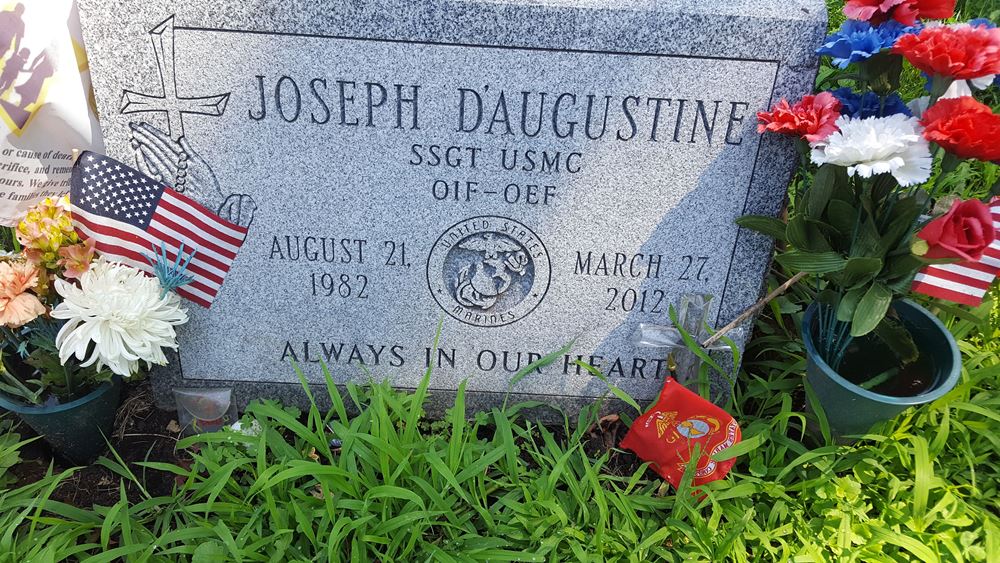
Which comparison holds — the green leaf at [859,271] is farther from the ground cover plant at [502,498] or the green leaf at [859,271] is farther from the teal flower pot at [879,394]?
the ground cover plant at [502,498]

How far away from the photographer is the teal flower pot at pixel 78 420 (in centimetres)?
209

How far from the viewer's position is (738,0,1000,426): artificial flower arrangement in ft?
5.24

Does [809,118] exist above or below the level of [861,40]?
below

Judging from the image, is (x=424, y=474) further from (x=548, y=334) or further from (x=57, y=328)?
(x=57, y=328)

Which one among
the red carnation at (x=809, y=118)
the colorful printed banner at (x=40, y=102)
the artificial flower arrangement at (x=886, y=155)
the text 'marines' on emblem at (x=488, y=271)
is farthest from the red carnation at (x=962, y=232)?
the colorful printed banner at (x=40, y=102)

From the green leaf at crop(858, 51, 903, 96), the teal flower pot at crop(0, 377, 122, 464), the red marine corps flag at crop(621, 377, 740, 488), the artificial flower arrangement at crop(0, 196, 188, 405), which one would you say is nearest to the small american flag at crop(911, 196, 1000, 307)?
the green leaf at crop(858, 51, 903, 96)

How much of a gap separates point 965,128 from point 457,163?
1.25m

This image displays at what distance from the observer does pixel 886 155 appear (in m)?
1.68

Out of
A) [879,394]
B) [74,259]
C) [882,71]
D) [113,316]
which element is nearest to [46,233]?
[74,259]

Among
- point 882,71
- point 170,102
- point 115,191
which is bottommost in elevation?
point 115,191

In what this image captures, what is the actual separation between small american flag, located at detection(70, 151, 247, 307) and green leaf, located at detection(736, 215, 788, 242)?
4.90 feet

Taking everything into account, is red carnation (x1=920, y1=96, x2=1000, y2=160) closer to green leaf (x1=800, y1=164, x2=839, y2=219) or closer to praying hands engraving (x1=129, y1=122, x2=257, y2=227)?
green leaf (x1=800, y1=164, x2=839, y2=219)

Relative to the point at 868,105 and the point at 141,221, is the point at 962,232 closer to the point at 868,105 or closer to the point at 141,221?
the point at 868,105

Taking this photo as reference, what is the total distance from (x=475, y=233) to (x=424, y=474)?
2.39ft
